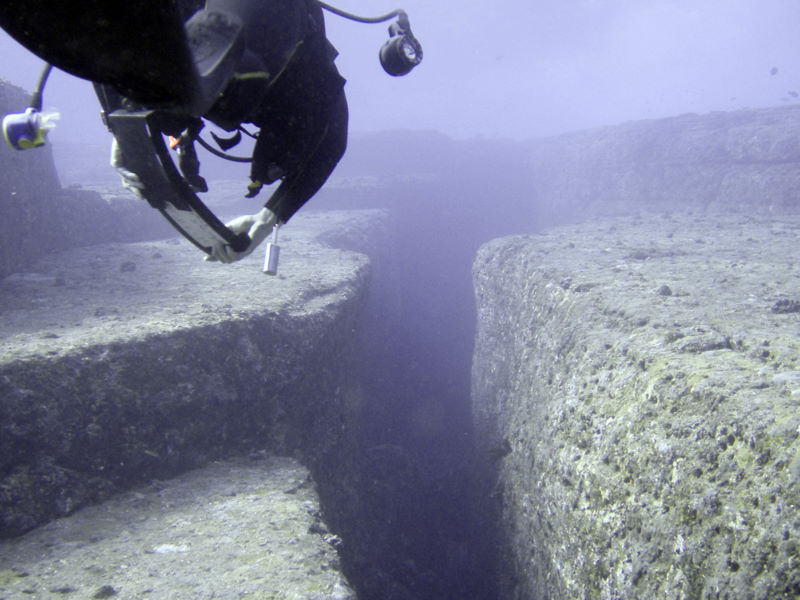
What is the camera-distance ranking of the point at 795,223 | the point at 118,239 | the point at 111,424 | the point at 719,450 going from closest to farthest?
1. the point at 719,450
2. the point at 111,424
3. the point at 795,223
4. the point at 118,239

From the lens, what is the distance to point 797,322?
3291 millimetres

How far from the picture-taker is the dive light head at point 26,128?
1781mm

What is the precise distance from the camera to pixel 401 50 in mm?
2139

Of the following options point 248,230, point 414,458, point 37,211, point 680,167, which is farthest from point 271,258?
point 680,167

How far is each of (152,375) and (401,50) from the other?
3.20 m

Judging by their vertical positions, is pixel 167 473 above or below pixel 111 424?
below

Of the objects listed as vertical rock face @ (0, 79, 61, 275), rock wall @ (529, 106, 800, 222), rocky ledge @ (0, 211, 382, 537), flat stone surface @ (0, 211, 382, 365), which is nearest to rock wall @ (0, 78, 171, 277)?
vertical rock face @ (0, 79, 61, 275)

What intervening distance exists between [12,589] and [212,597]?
1.08m

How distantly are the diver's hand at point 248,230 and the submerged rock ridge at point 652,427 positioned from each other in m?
2.24

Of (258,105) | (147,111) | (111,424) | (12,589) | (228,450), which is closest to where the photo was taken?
(147,111)

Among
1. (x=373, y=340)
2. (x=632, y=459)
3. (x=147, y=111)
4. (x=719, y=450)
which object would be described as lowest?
(x=373, y=340)

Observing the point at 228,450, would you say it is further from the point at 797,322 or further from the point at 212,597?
the point at 797,322

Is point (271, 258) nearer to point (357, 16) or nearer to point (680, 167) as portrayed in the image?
point (357, 16)

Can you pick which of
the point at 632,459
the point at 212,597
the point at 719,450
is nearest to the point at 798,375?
the point at 719,450
